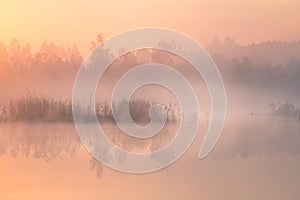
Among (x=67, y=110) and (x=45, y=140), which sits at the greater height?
(x=67, y=110)

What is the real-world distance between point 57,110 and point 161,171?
1.58 feet

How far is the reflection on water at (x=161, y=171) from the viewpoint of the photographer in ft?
5.32

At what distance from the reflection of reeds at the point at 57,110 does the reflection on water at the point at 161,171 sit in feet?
0.10

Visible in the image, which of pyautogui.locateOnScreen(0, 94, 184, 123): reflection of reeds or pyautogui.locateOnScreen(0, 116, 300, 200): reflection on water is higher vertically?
pyautogui.locateOnScreen(0, 94, 184, 123): reflection of reeds

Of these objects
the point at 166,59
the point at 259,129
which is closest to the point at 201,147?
the point at 259,129

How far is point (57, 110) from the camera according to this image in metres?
1.63

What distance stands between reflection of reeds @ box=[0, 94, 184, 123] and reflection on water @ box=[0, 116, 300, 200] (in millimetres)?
31

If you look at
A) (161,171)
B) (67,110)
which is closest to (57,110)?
(67,110)

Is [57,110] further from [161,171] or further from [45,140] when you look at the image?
[161,171]

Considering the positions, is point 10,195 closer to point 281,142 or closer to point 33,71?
point 33,71

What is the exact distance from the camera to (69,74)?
1.64m

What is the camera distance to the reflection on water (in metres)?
1.62

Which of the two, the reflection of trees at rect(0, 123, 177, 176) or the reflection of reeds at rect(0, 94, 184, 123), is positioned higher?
the reflection of reeds at rect(0, 94, 184, 123)

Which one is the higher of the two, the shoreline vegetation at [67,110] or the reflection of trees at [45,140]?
the shoreline vegetation at [67,110]
